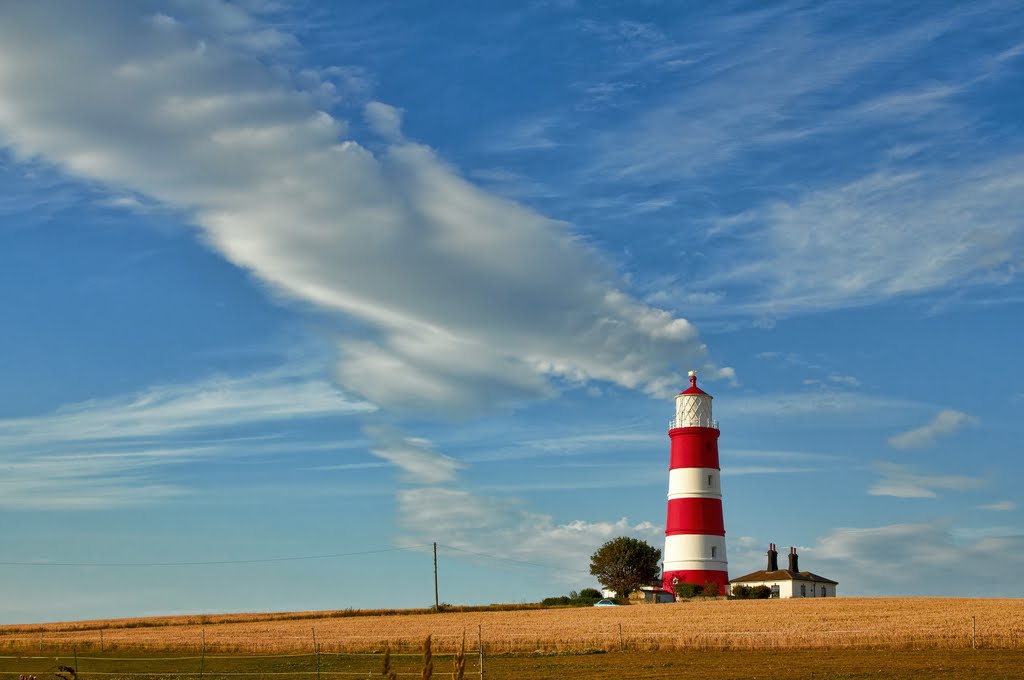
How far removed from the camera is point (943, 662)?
122 feet

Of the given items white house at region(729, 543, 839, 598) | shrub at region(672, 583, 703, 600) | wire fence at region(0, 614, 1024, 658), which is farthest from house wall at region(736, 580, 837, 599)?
wire fence at region(0, 614, 1024, 658)

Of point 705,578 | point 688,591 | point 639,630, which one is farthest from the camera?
point 705,578

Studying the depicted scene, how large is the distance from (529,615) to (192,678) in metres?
31.3

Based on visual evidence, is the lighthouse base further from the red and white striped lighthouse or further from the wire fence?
the wire fence

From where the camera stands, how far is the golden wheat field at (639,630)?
44062mm

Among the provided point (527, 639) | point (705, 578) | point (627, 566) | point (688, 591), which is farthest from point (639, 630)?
point (627, 566)

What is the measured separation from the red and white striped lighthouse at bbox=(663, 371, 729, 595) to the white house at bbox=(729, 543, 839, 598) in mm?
9161

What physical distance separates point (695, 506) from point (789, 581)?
17174mm

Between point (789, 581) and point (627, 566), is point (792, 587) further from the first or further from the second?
point (627, 566)

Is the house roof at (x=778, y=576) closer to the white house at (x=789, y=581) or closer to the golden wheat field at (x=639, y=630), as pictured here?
the white house at (x=789, y=581)

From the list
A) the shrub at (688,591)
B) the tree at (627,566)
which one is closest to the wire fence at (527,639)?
the shrub at (688,591)

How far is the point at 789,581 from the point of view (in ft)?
293

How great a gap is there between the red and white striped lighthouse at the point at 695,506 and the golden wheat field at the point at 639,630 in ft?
17.3

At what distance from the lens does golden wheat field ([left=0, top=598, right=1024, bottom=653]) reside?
4406 cm
